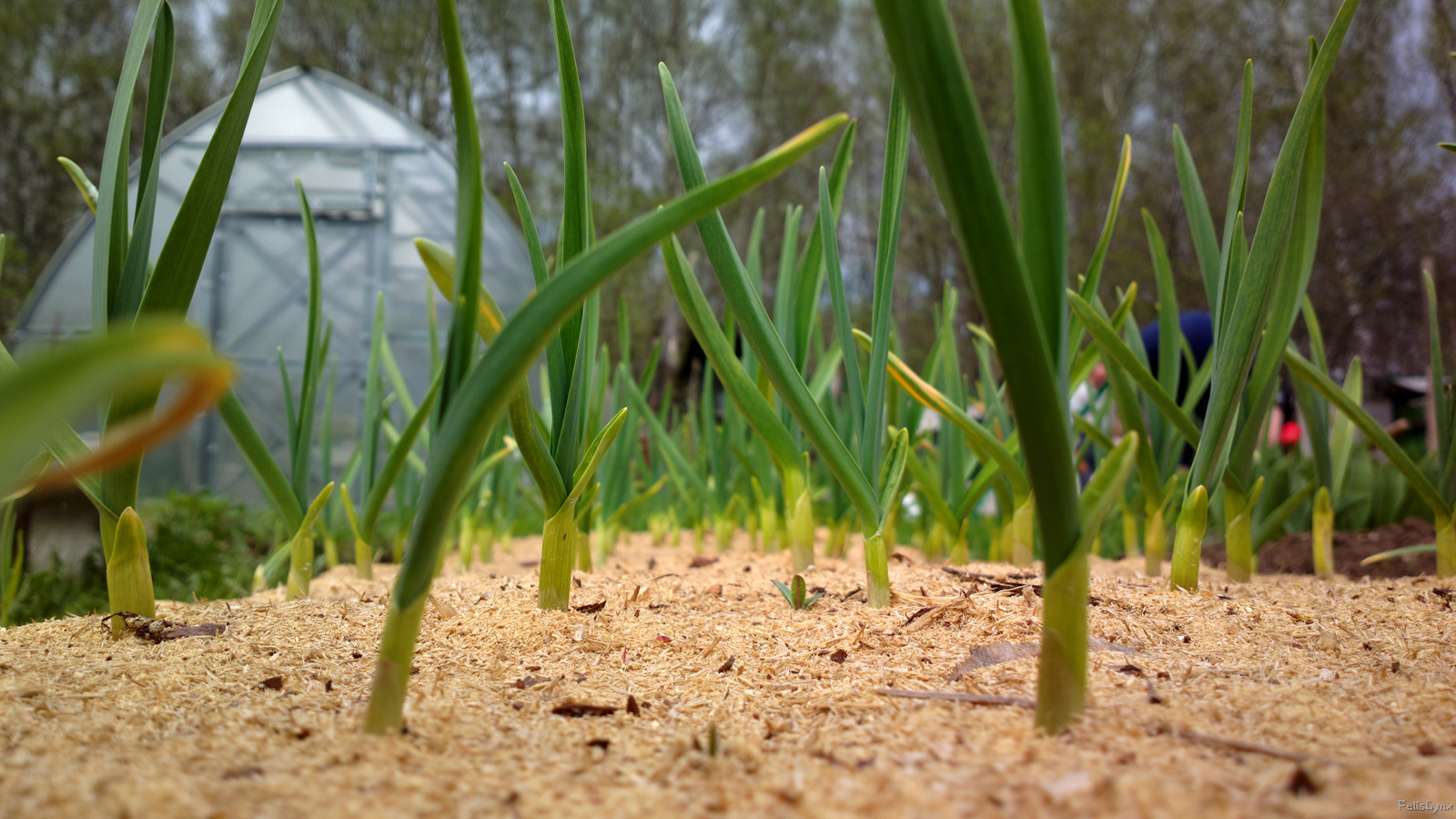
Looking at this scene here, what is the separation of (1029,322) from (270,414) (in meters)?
4.83

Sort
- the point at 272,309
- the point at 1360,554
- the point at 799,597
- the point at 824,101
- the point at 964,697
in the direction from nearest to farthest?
the point at 964,697, the point at 799,597, the point at 1360,554, the point at 272,309, the point at 824,101

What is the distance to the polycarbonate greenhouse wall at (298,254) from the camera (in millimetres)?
4211

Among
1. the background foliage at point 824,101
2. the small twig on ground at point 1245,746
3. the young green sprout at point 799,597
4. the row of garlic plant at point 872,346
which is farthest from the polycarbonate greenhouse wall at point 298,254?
the small twig on ground at point 1245,746

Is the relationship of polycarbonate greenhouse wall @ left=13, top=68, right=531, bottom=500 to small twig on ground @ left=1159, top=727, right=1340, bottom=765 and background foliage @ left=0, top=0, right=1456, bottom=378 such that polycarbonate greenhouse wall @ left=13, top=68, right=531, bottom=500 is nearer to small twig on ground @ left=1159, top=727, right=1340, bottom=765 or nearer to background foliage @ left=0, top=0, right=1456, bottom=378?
background foliage @ left=0, top=0, right=1456, bottom=378

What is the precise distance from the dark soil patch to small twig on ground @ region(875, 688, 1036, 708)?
3.55 feet

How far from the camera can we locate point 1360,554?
139 centimetres

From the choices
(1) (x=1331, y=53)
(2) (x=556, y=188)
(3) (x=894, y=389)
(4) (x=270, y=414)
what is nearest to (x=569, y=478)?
(3) (x=894, y=389)

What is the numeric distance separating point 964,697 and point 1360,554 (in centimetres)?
136

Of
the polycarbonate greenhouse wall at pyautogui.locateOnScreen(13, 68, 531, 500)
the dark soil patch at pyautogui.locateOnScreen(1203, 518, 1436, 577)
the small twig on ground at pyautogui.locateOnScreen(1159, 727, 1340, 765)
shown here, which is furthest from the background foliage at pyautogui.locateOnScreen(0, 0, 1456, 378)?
the small twig on ground at pyautogui.locateOnScreen(1159, 727, 1340, 765)

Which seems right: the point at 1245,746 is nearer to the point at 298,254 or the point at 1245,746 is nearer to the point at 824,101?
the point at 298,254

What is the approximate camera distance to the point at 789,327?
1089mm

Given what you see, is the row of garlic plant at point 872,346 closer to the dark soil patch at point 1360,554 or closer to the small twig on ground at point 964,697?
the small twig on ground at point 964,697

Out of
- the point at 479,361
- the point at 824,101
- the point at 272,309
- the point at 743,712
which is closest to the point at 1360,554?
the point at 743,712

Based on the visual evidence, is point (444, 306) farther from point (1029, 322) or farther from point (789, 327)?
point (1029, 322)
